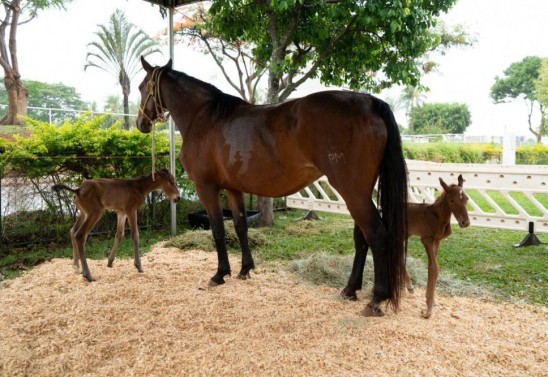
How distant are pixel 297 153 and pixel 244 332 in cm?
144

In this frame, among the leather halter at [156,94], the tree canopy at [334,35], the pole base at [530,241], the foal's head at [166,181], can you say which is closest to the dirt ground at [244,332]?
the foal's head at [166,181]

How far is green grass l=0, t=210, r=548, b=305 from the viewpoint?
13.5 feet

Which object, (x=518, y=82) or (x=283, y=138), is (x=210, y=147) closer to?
(x=283, y=138)

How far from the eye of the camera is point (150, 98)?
4.35 metres

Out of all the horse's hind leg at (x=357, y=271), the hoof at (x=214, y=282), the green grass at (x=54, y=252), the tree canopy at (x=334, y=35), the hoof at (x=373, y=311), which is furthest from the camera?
the tree canopy at (x=334, y=35)

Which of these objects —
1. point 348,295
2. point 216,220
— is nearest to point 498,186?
point 348,295

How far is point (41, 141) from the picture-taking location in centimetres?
551

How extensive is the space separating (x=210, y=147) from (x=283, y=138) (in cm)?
91

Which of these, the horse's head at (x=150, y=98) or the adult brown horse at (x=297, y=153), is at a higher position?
the horse's head at (x=150, y=98)

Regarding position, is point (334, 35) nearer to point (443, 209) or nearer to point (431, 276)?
point (443, 209)

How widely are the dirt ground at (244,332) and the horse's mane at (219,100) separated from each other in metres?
1.75

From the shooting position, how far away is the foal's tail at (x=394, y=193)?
298 centimetres

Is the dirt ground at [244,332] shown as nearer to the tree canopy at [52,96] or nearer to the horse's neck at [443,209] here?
the horse's neck at [443,209]

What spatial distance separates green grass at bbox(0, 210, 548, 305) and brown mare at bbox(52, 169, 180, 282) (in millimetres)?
1007
